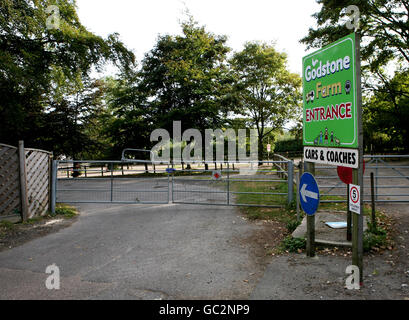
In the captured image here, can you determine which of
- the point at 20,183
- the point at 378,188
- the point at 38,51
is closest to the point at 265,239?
the point at 20,183

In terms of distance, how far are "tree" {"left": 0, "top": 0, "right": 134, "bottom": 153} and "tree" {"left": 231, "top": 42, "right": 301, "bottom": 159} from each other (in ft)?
39.7

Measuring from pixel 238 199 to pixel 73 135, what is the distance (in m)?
18.2

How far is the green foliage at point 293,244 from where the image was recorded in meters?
5.49

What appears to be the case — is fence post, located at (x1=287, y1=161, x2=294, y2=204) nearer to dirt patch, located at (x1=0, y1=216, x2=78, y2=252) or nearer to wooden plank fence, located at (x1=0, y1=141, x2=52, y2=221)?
dirt patch, located at (x1=0, y1=216, x2=78, y2=252)

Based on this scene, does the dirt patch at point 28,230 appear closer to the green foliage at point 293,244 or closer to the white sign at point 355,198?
the green foliage at point 293,244

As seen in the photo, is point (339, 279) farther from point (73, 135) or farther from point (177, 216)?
point (73, 135)

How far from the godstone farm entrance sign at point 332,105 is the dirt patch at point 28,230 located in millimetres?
6498

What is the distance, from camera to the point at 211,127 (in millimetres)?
25422

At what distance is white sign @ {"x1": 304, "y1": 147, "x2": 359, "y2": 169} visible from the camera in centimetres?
409

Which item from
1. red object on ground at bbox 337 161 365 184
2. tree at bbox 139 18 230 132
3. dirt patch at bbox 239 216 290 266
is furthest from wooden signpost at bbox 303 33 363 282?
tree at bbox 139 18 230 132

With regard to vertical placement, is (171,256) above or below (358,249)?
below

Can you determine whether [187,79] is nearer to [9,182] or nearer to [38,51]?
[38,51]

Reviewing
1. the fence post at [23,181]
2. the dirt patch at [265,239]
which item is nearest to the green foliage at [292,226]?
the dirt patch at [265,239]
